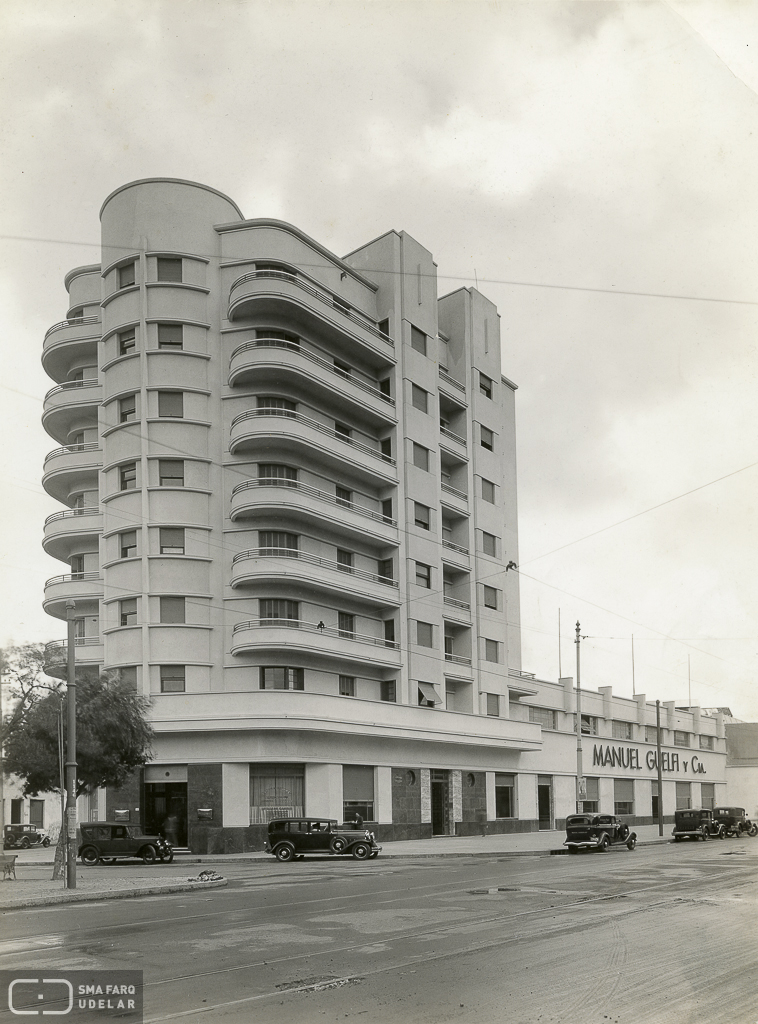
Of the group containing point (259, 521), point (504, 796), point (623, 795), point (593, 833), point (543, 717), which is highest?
point (259, 521)

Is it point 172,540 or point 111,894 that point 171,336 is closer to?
point 172,540

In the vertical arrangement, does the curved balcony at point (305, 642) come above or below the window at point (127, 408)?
below

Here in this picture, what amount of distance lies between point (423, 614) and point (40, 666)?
81.4 feet

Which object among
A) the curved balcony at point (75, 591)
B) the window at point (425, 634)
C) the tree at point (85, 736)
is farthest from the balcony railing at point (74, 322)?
the window at point (425, 634)

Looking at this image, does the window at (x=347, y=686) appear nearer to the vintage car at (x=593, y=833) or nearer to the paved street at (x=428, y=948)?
the vintage car at (x=593, y=833)

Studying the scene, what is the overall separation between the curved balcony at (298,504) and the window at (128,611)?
5.74m

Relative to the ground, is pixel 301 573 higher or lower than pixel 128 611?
higher

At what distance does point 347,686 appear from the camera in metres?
45.3

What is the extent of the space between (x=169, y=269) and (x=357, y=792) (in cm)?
2499

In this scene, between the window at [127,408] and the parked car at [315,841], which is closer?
the parked car at [315,841]

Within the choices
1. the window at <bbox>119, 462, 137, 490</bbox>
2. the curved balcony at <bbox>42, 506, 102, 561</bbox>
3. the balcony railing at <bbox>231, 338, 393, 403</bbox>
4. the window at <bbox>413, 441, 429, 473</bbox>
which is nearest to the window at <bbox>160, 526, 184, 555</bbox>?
the window at <bbox>119, 462, 137, 490</bbox>

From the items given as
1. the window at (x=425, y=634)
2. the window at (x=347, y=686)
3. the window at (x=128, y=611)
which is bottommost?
the window at (x=347, y=686)

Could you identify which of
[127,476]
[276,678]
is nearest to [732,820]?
[276,678]

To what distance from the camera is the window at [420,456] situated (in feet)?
166
